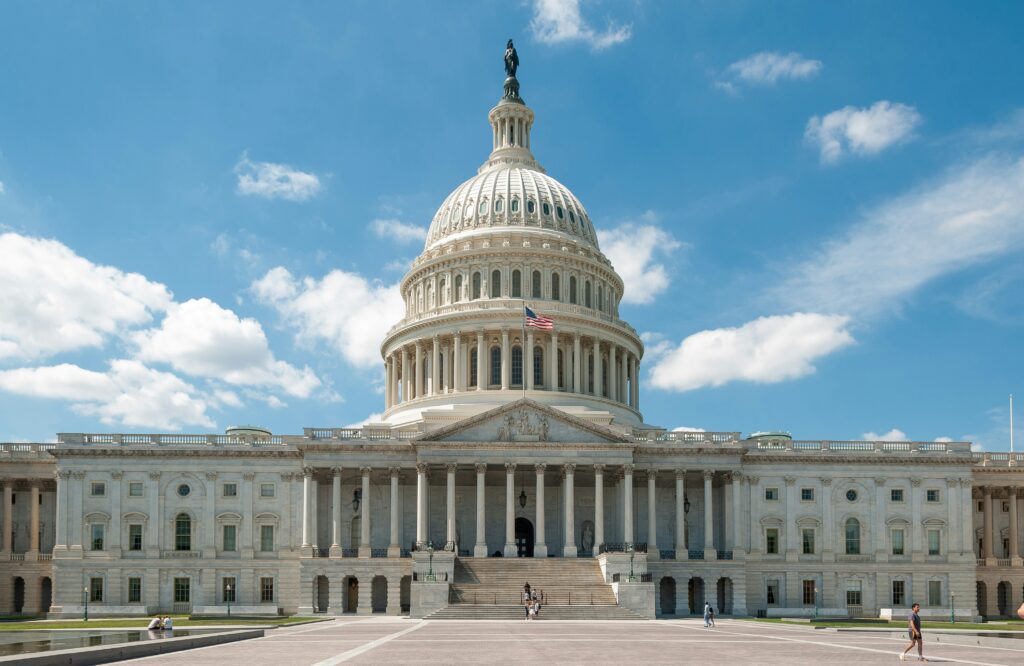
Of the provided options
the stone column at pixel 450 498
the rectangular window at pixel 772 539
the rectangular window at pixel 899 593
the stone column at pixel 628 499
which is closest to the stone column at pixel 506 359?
the stone column at pixel 450 498

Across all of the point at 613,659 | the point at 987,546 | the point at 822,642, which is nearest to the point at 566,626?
the point at 822,642

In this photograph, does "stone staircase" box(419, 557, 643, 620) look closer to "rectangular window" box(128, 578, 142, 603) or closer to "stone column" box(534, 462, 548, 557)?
"stone column" box(534, 462, 548, 557)

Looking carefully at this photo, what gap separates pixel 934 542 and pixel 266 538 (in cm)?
5466

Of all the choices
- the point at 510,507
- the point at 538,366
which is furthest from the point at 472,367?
the point at 510,507

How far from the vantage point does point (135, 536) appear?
91.5 meters

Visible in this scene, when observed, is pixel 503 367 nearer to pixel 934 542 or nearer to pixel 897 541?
pixel 897 541

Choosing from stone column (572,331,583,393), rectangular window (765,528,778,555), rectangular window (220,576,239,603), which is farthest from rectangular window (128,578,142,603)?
rectangular window (765,528,778,555)

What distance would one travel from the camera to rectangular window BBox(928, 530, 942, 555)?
9250 cm

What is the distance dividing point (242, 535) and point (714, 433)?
39.2m

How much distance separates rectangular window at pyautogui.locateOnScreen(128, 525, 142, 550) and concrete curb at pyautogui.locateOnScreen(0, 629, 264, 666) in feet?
147

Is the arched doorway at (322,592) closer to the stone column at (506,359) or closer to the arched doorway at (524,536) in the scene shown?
the arched doorway at (524,536)

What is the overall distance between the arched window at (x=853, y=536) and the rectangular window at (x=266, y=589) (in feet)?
154

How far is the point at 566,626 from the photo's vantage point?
6162 centimetres

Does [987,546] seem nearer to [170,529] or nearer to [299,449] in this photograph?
[299,449]
